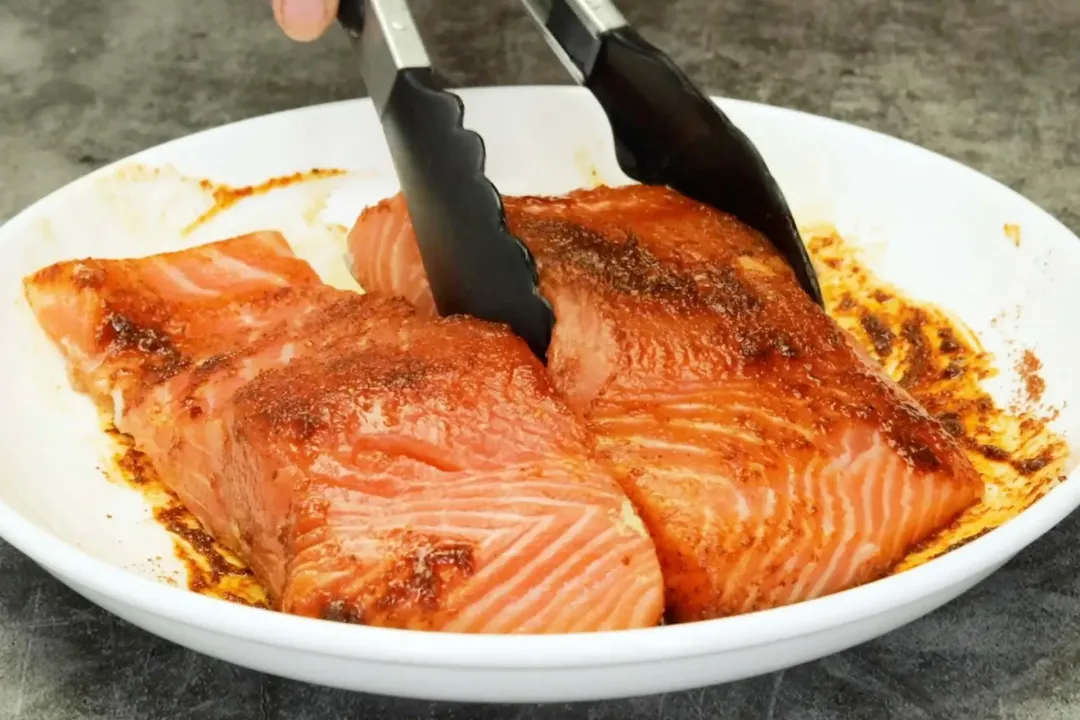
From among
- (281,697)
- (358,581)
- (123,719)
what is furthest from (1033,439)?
(123,719)

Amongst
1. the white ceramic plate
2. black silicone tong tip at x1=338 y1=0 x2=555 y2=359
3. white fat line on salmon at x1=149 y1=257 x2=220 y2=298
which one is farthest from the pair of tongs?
white fat line on salmon at x1=149 y1=257 x2=220 y2=298

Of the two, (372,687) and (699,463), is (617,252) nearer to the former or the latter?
(699,463)

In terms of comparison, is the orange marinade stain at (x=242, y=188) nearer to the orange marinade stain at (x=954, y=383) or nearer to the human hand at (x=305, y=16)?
the human hand at (x=305, y=16)

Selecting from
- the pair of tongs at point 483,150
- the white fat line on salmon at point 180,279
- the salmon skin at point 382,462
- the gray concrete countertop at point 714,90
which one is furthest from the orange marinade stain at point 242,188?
the gray concrete countertop at point 714,90

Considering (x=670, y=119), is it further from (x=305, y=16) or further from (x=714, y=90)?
(x=714, y=90)

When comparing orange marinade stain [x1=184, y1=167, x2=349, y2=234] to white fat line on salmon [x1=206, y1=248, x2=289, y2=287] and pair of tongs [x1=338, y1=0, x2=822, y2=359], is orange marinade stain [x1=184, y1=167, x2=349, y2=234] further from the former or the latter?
pair of tongs [x1=338, y1=0, x2=822, y2=359]
